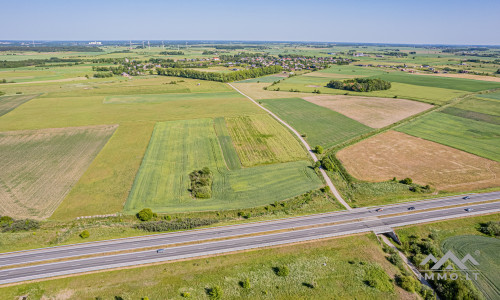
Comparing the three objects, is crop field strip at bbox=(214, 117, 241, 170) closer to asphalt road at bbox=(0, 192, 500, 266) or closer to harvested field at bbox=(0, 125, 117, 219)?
asphalt road at bbox=(0, 192, 500, 266)

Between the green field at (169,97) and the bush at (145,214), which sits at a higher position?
the green field at (169,97)

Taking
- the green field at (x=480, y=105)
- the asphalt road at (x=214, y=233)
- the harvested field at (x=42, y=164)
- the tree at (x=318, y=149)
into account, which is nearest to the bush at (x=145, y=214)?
the asphalt road at (x=214, y=233)

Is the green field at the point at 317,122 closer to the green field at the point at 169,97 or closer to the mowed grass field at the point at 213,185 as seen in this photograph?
the mowed grass field at the point at 213,185

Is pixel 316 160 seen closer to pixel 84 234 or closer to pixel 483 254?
pixel 483 254

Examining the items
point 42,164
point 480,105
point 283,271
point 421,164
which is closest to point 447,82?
point 480,105

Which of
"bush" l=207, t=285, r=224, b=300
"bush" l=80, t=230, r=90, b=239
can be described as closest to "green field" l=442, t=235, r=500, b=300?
"bush" l=207, t=285, r=224, b=300

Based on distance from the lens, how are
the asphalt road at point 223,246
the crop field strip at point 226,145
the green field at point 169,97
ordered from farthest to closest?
the green field at point 169,97, the crop field strip at point 226,145, the asphalt road at point 223,246

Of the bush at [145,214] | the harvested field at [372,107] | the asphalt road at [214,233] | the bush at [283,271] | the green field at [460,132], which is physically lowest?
the bush at [283,271]

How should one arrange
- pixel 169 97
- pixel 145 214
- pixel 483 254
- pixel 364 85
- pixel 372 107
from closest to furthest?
pixel 483 254, pixel 145 214, pixel 372 107, pixel 169 97, pixel 364 85
